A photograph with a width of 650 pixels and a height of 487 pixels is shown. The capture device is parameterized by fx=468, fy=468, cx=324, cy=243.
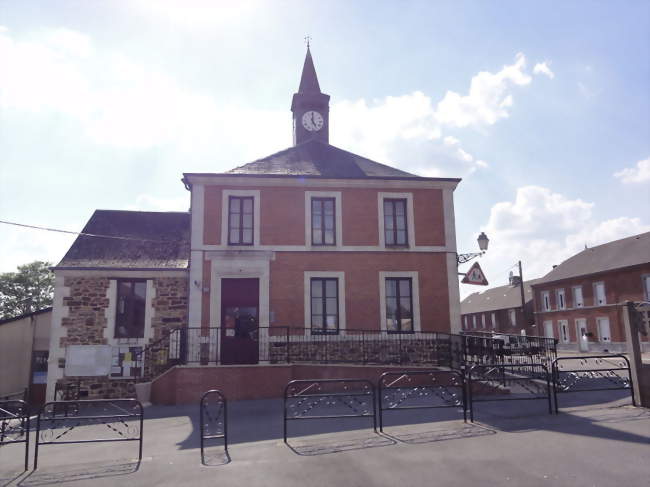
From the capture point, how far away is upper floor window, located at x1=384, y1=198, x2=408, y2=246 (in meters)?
15.1

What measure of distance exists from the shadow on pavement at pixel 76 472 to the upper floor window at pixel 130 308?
818 centimetres

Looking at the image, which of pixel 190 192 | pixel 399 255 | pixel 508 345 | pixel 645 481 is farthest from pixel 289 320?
pixel 645 481

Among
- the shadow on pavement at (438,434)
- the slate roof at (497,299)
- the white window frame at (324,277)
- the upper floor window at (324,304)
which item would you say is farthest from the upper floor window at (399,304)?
the slate roof at (497,299)

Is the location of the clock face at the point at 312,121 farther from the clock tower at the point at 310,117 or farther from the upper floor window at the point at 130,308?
the upper floor window at the point at 130,308

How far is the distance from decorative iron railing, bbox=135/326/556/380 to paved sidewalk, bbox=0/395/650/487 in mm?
4486

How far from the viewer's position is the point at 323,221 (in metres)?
15.0

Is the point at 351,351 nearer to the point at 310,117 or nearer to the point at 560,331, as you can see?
the point at 310,117

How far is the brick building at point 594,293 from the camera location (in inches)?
1247

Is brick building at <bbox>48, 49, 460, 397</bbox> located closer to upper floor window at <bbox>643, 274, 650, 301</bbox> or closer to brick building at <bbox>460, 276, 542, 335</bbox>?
upper floor window at <bbox>643, 274, 650, 301</bbox>

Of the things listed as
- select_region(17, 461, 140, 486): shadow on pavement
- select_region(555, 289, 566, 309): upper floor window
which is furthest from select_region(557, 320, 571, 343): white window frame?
select_region(17, 461, 140, 486): shadow on pavement

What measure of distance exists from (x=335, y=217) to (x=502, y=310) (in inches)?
1575

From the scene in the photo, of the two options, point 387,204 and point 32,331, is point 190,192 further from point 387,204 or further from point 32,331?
point 32,331

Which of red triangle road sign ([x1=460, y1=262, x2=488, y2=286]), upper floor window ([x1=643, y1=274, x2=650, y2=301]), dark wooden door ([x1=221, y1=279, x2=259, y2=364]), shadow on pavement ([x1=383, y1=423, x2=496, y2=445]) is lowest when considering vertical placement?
shadow on pavement ([x1=383, y1=423, x2=496, y2=445])

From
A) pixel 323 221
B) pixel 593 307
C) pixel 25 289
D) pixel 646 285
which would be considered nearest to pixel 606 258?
pixel 593 307
